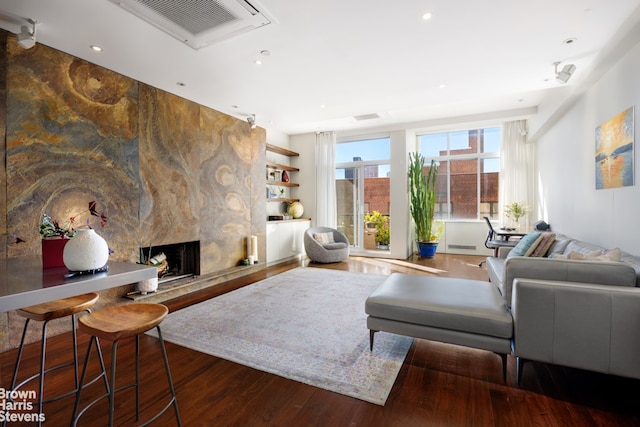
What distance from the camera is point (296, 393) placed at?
1856 millimetres

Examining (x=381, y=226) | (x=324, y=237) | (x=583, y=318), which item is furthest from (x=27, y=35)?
(x=381, y=226)

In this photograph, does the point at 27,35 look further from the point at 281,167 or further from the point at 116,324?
the point at 281,167

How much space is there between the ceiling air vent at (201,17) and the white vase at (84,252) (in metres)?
1.81

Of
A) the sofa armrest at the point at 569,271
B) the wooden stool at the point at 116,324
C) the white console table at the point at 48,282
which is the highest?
the white console table at the point at 48,282

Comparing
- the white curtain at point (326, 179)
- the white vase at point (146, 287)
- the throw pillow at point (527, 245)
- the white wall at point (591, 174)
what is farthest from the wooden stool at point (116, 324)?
the white curtain at point (326, 179)

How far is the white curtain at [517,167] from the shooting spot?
19.8 feet

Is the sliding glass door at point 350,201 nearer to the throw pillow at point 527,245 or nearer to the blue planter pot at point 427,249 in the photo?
the blue planter pot at point 427,249

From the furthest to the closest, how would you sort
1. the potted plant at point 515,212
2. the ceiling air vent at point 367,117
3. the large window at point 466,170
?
the large window at point 466,170
the potted plant at point 515,212
the ceiling air vent at point 367,117

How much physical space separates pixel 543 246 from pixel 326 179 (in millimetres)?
4399

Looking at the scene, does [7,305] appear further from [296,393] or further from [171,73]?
[171,73]

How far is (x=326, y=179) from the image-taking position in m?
6.86

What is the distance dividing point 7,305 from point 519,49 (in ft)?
13.3

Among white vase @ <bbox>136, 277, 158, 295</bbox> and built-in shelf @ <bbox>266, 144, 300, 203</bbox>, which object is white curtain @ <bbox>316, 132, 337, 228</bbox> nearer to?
built-in shelf @ <bbox>266, 144, 300, 203</bbox>

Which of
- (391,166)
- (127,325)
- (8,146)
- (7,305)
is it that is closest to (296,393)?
(127,325)
